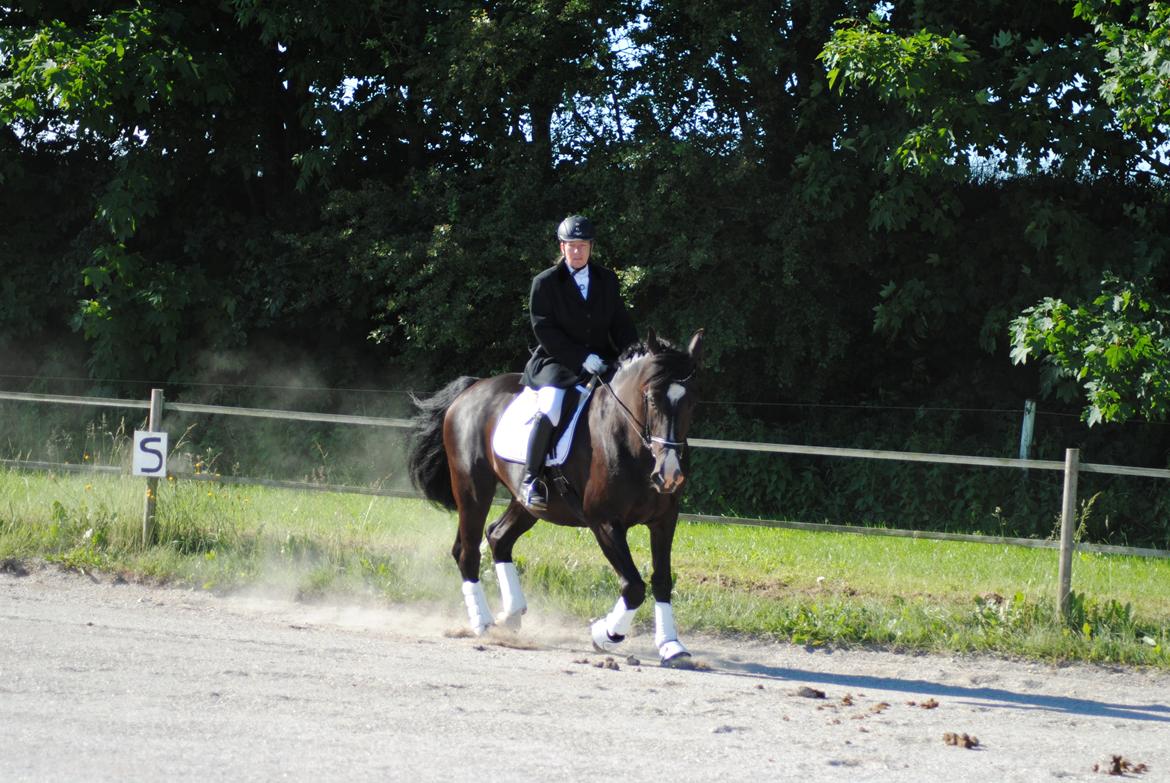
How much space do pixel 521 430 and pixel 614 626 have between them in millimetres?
1634

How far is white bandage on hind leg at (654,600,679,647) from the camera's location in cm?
820

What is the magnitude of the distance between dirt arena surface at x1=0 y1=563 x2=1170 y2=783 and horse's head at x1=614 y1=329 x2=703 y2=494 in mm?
1354

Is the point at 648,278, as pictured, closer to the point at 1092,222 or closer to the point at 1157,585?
the point at 1092,222

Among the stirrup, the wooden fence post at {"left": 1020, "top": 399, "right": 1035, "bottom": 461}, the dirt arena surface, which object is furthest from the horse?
the wooden fence post at {"left": 1020, "top": 399, "right": 1035, "bottom": 461}

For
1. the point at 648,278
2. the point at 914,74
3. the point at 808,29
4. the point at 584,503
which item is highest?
the point at 808,29

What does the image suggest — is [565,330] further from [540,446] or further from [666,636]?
[666,636]

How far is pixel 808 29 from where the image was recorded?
52.7 feet

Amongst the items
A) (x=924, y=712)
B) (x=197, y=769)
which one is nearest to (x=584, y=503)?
(x=924, y=712)

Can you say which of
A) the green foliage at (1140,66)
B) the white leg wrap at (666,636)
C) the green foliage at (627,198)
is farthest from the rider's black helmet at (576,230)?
the green foliage at (1140,66)

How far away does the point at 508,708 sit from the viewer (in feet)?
20.8

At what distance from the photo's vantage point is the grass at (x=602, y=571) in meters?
9.15

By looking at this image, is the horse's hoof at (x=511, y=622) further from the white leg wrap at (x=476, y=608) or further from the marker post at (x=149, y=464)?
the marker post at (x=149, y=464)

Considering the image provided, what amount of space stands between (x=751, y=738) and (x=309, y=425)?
14752mm

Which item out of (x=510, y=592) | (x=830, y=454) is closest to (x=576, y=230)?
(x=510, y=592)
